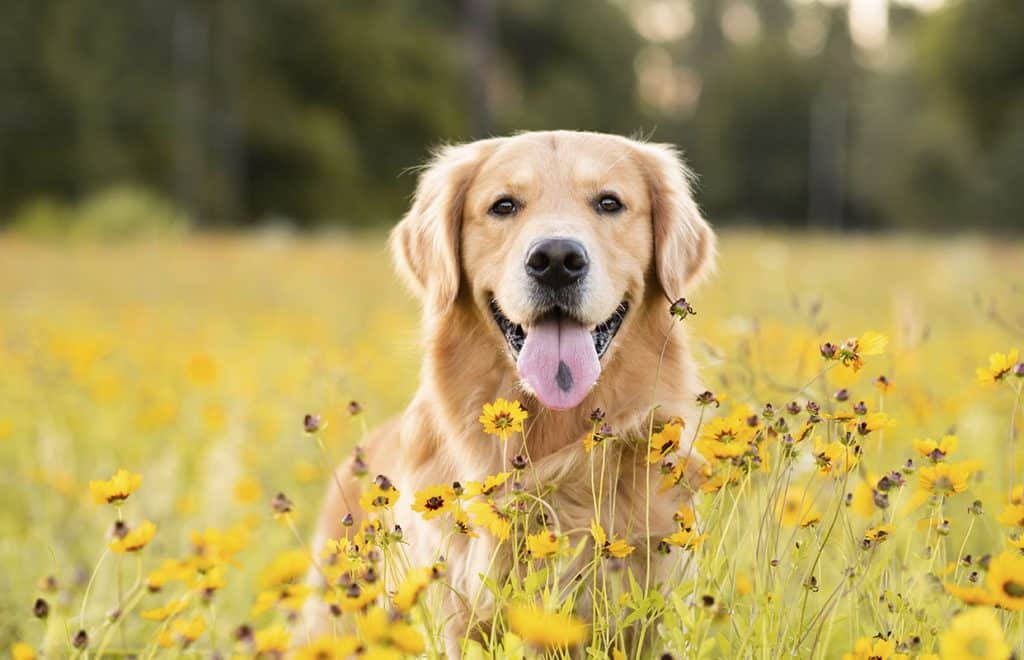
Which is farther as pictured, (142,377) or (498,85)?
(498,85)

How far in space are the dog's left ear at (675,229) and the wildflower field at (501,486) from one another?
0.88 feet

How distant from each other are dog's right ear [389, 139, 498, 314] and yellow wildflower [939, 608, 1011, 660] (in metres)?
1.85

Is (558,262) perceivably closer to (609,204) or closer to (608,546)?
(609,204)

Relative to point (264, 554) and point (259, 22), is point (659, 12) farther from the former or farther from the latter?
point (264, 554)

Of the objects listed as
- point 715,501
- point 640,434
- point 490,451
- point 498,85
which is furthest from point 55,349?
point 498,85

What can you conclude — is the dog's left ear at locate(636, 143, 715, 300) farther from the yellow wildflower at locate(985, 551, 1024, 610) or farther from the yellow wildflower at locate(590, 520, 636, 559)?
the yellow wildflower at locate(985, 551, 1024, 610)

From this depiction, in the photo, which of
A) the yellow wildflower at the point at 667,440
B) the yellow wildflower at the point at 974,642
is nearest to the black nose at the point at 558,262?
the yellow wildflower at the point at 667,440

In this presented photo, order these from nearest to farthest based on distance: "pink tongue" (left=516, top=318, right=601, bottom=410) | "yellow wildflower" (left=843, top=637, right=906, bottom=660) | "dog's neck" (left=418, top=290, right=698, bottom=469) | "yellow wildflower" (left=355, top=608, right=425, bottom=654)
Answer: "yellow wildflower" (left=355, top=608, right=425, bottom=654) < "yellow wildflower" (left=843, top=637, right=906, bottom=660) < "pink tongue" (left=516, top=318, right=601, bottom=410) < "dog's neck" (left=418, top=290, right=698, bottom=469)

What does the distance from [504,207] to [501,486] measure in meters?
Result: 0.86

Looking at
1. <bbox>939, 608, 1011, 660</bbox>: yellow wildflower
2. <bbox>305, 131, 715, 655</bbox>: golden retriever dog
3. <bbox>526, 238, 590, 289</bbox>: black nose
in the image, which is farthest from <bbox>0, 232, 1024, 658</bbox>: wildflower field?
<bbox>526, 238, 590, 289</bbox>: black nose

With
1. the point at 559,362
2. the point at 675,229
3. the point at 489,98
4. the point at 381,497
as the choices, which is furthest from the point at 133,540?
the point at 489,98

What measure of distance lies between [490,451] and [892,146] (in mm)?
38468

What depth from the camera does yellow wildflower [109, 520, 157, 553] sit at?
1.66 meters

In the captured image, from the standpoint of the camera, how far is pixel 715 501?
72.5 inches
